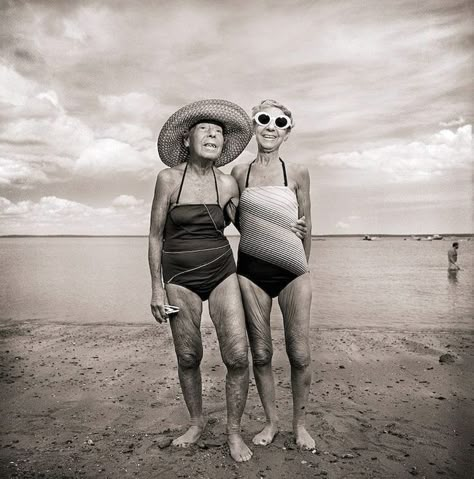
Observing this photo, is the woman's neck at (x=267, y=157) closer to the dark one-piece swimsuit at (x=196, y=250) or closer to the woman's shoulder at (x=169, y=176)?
the dark one-piece swimsuit at (x=196, y=250)

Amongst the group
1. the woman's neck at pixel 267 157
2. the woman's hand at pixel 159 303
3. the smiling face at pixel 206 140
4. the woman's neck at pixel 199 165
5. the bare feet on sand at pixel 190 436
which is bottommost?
the bare feet on sand at pixel 190 436

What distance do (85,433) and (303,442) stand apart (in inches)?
81.9

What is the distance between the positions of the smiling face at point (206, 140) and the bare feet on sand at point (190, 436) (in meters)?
2.43

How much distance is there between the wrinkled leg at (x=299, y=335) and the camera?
399 centimetres

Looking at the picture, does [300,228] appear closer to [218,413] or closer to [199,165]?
[199,165]

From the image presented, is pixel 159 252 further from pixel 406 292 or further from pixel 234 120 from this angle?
pixel 406 292

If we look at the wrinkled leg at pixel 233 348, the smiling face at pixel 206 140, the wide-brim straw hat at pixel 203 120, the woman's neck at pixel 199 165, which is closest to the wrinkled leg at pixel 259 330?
the wrinkled leg at pixel 233 348

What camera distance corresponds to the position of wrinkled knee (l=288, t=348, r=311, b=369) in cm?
400

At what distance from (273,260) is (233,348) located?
0.81 meters

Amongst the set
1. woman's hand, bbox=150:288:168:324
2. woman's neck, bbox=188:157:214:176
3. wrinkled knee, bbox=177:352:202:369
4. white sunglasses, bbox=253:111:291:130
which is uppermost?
white sunglasses, bbox=253:111:291:130

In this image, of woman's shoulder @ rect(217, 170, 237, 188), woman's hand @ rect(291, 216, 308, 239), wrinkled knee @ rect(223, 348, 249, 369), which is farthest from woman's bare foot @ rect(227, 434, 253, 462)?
woman's shoulder @ rect(217, 170, 237, 188)

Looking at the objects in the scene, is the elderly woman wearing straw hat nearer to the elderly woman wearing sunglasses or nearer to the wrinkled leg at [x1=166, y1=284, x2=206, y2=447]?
the wrinkled leg at [x1=166, y1=284, x2=206, y2=447]

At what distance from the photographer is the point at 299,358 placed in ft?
13.1

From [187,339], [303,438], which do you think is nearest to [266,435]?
[303,438]
